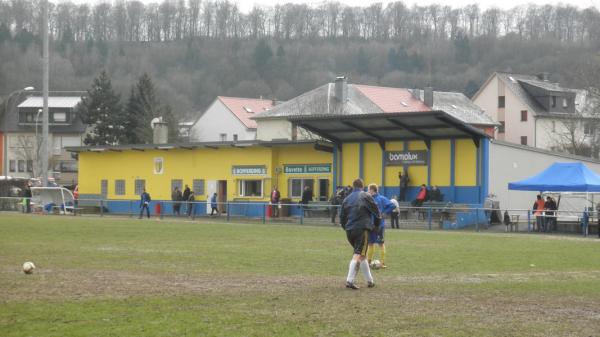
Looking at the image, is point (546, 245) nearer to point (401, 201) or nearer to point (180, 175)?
point (401, 201)

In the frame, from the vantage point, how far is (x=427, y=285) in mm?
15570

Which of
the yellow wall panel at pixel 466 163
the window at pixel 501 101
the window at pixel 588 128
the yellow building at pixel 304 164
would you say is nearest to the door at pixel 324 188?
the yellow building at pixel 304 164

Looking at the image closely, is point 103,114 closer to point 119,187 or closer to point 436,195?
point 119,187

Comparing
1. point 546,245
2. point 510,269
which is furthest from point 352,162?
point 510,269

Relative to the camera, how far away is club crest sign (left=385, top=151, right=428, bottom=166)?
43938 mm

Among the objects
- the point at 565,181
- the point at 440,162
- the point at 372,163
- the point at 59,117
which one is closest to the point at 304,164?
the point at 372,163

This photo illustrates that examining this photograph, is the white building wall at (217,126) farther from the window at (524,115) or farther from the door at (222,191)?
the door at (222,191)

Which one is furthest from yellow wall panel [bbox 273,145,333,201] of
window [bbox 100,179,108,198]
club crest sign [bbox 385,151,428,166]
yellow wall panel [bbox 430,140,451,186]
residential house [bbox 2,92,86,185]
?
residential house [bbox 2,92,86,185]

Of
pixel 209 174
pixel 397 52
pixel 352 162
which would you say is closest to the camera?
pixel 352 162

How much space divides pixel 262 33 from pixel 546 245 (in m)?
108

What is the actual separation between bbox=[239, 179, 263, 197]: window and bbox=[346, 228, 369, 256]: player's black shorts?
36.3 metres

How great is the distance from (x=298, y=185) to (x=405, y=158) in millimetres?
A: 7590

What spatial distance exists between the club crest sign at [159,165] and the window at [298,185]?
30.1 feet

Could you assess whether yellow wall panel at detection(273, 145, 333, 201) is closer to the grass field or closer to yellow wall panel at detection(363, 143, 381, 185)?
yellow wall panel at detection(363, 143, 381, 185)
